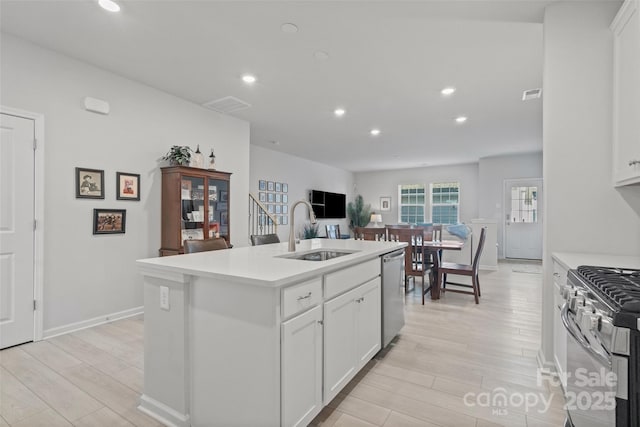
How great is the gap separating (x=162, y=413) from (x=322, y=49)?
2978mm

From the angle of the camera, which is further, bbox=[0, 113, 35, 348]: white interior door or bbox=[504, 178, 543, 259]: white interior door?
bbox=[504, 178, 543, 259]: white interior door

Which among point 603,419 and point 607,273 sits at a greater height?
point 607,273

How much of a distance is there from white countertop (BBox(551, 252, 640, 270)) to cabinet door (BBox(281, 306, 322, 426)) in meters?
1.42

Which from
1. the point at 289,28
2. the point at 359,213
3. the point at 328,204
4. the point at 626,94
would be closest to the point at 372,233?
the point at 289,28

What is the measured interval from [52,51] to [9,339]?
261 centimetres

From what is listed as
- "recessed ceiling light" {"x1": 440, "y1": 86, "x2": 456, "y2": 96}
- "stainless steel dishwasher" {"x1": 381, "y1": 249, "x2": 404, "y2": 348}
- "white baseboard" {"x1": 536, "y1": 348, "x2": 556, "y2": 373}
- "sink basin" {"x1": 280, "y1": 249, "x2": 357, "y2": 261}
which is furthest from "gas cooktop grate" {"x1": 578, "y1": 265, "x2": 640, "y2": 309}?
"recessed ceiling light" {"x1": 440, "y1": 86, "x2": 456, "y2": 96}

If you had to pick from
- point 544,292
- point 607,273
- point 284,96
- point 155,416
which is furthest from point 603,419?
point 284,96

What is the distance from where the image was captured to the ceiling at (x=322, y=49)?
7.60ft

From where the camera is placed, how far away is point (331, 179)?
9484 millimetres

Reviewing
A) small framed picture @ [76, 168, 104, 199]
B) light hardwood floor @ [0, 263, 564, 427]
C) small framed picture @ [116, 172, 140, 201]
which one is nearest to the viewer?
light hardwood floor @ [0, 263, 564, 427]

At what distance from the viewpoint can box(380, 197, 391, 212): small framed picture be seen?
10.2 metres

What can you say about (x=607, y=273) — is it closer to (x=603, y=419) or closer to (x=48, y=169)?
(x=603, y=419)

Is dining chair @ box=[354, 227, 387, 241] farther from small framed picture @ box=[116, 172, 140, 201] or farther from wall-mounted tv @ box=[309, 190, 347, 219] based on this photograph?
wall-mounted tv @ box=[309, 190, 347, 219]

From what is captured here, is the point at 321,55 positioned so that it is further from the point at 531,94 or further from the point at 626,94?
the point at 531,94
